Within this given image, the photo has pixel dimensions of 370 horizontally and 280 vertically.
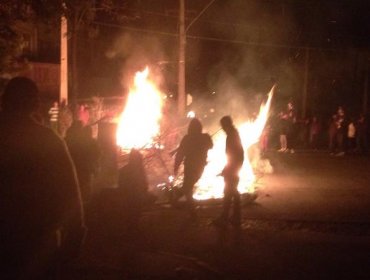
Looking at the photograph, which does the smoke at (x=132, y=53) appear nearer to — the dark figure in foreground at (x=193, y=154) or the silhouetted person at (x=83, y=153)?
the silhouetted person at (x=83, y=153)

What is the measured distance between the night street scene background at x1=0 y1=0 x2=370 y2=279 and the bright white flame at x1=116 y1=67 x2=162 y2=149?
49 mm

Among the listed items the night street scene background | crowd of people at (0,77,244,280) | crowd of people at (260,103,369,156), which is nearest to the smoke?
the night street scene background

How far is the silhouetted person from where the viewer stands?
947cm

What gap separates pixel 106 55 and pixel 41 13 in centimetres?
1352

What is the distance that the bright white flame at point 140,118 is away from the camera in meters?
14.4

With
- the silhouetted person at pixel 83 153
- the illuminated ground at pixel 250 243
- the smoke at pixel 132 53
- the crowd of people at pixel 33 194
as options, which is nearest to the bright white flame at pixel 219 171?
the illuminated ground at pixel 250 243

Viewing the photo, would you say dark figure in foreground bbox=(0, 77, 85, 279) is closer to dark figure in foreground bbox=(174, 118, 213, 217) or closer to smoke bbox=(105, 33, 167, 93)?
dark figure in foreground bbox=(174, 118, 213, 217)

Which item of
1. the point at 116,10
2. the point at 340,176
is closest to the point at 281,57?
the point at 116,10

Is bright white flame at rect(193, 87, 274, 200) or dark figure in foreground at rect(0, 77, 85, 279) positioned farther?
bright white flame at rect(193, 87, 274, 200)

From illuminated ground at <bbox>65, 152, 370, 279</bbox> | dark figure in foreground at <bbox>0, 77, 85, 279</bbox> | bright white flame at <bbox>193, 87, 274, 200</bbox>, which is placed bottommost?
illuminated ground at <bbox>65, 152, 370, 279</bbox>

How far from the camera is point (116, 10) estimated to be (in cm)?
2047

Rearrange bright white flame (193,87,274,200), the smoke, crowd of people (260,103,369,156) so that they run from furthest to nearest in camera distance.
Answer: the smoke → crowd of people (260,103,369,156) → bright white flame (193,87,274,200)

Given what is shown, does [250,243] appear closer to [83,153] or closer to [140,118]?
[83,153]

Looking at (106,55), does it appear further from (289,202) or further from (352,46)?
(289,202)
